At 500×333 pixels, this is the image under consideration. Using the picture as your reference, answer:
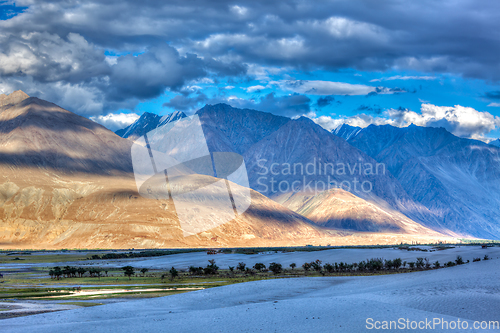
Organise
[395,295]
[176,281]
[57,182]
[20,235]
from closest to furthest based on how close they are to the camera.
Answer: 1. [395,295]
2. [176,281]
3. [20,235]
4. [57,182]

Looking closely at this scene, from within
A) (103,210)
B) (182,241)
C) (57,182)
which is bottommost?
(182,241)

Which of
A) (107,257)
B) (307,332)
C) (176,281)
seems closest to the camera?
(307,332)

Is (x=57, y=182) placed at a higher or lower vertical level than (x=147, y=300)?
higher

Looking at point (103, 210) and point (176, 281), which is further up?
point (103, 210)

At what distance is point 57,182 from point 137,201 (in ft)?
115

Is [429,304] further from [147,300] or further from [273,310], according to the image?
[147,300]

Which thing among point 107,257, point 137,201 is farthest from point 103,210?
point 107,257

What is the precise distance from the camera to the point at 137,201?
527 ft

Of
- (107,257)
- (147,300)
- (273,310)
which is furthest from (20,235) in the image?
(273,310)

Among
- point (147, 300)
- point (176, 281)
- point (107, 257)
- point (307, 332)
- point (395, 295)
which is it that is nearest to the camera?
point (307, 332)

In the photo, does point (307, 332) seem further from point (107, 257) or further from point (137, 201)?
point (137, 201)

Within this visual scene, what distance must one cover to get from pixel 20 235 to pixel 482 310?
463 feet

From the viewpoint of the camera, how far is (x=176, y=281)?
4638 cm

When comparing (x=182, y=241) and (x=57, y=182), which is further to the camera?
(x=57, y=182)
